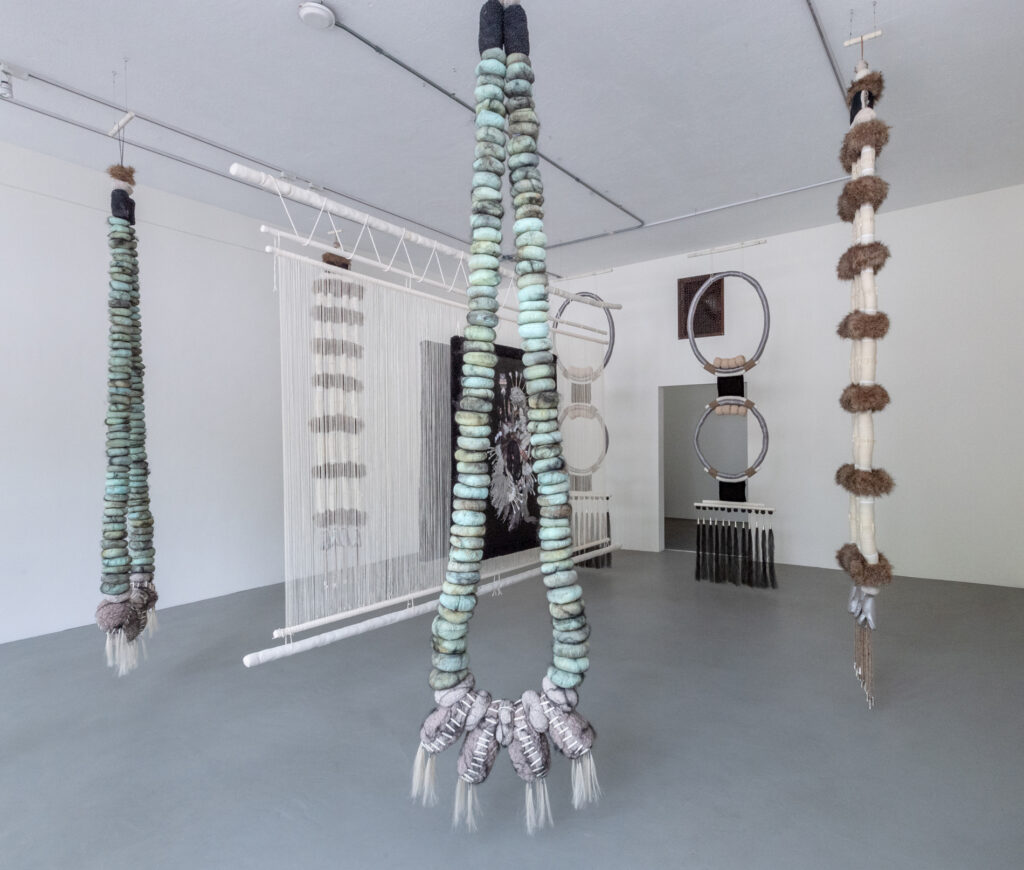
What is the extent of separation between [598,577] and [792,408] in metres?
2.56

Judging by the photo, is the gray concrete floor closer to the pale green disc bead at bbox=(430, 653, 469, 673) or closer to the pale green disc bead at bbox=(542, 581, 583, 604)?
the pale green disc bead at bbox=(430, 653, 469, 673)

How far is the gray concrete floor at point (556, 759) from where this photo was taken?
2018 millimetres

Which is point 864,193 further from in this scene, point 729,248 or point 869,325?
point 729,248

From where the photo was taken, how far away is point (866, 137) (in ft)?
9.46

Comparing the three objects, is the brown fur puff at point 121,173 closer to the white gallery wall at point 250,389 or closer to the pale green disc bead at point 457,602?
the white gallery wall at point 250,389

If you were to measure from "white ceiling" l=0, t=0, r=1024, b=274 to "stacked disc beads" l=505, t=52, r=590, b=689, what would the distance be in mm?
1277

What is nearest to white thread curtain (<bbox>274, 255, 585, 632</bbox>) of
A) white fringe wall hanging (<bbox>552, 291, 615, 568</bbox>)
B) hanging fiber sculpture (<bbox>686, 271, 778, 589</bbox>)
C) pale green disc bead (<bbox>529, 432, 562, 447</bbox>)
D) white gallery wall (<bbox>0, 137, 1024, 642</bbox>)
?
pale green disc bead (<bbox>529, 432, 562, 447</bbox>)

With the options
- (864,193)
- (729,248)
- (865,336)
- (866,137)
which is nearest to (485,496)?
(865,336)

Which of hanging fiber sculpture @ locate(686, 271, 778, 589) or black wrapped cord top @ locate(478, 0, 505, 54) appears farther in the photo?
hanging fiber sculpture @ locate(686, 271, 778, 589)

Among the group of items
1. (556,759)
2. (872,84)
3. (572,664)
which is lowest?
(556,759)

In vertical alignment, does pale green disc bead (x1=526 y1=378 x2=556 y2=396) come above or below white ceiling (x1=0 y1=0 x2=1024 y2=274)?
below

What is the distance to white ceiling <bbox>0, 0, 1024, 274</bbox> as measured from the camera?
298 centimetres

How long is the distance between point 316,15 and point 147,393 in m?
3.26

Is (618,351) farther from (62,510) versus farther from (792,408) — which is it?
(62,510)
